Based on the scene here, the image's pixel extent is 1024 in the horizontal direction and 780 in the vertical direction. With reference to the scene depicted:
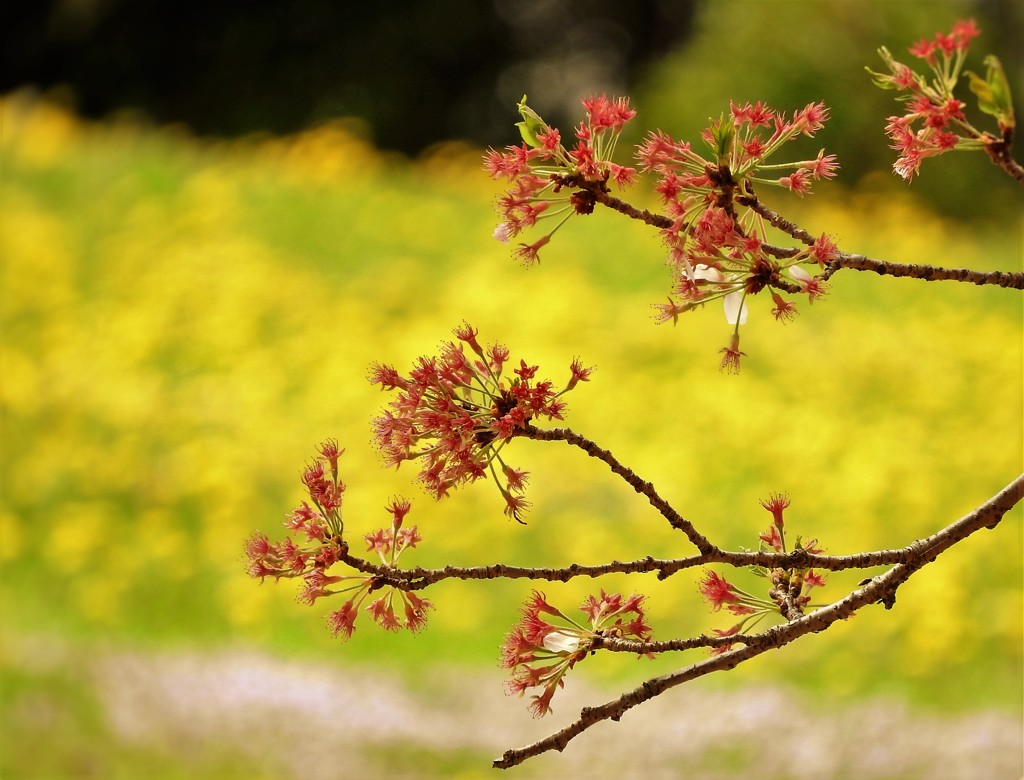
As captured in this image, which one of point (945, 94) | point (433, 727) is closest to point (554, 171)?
point (945, 94)

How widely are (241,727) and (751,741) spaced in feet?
5.10

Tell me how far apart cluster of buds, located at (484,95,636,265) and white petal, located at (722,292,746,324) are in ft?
0.46

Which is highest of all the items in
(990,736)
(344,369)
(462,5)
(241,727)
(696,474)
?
(462,5)

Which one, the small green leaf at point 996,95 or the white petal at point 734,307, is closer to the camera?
the small green leaf at point 996,95

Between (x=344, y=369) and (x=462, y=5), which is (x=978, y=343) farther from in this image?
(x=462, y=5)

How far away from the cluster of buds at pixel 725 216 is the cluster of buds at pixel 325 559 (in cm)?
30

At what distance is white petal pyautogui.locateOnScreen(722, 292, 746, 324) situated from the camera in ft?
3.54

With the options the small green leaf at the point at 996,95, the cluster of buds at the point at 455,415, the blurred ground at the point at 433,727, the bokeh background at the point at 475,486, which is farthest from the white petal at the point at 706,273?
the bokeh background at the point at 475,486

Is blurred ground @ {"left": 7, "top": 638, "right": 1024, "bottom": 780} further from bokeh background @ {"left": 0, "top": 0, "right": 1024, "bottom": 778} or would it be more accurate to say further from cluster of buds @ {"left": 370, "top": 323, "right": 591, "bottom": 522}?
cluster of buds @ {"left": 370, "top": 323, "right": 591, "bottom": 522}

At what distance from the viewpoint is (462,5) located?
10141 millimetres

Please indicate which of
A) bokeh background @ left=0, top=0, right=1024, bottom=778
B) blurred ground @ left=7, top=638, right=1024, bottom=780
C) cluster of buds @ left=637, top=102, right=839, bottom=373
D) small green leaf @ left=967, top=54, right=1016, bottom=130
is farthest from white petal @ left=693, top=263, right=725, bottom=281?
bokeh background @ left=0, top=0, right=1024, bottom=778

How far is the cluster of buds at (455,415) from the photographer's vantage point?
1.03 m

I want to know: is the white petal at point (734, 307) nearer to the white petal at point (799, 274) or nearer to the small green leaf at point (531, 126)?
the white petal at point (799, 274)

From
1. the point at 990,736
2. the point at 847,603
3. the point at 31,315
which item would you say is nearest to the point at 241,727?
the point at 990,736
